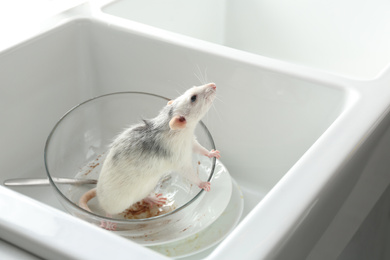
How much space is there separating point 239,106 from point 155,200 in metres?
0.20

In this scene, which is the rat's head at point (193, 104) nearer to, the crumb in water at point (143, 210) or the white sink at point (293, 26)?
the crumb in water at point (143, 210)

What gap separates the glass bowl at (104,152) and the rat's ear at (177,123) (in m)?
0.08

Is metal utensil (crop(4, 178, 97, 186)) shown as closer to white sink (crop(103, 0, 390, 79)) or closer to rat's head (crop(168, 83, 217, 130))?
rat's head (crop(168, 83, 217, 130))

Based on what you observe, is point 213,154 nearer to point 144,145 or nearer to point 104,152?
point 144,145

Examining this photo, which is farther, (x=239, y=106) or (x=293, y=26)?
(x=293, y=26)

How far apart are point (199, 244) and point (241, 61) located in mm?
277

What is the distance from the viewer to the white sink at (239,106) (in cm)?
52

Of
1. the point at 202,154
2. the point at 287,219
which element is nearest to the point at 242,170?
the point at 202,154

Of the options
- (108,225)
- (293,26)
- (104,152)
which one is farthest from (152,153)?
(293,26)

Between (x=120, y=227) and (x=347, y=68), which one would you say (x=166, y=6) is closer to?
(x=347, y=68)

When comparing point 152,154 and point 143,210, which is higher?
point 152,154

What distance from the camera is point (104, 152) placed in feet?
2.72

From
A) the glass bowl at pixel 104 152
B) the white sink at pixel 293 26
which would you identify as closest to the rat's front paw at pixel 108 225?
the glass bowl at pixel 104 152

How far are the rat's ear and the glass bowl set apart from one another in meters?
0.08
